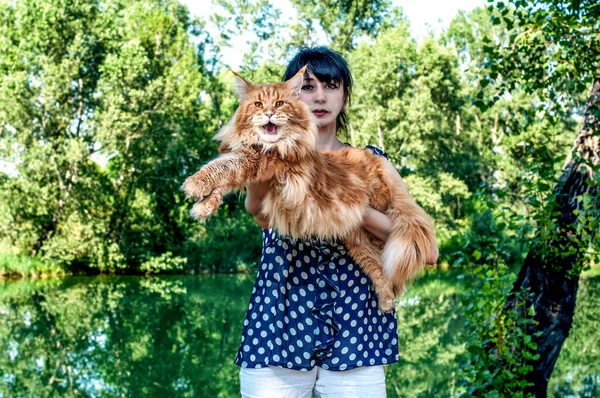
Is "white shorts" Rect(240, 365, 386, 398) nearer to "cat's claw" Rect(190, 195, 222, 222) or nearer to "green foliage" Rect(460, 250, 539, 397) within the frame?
→ "cat's claw" Rect(190, 195, 222, 222)

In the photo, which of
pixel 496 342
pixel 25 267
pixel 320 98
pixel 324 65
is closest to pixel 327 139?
pixel 320 98

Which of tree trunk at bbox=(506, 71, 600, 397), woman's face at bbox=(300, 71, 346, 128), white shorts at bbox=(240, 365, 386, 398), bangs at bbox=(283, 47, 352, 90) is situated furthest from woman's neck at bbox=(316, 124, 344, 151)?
tree trunk at bbox=(506, 71, 600, 397)

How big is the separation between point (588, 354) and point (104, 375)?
5352 millimetres

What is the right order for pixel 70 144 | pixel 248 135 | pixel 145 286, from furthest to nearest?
pixel 70 144 < pixel 145 286 < pixel 248 135

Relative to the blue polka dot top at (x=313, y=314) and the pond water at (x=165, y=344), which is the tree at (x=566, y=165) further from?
the blue polka dot top at (x=313, y=314)

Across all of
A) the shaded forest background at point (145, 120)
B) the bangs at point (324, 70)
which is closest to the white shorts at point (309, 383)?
the bangs at point (324, 70)

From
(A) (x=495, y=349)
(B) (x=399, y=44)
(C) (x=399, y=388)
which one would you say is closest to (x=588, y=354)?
(C) (x=399, y=388)

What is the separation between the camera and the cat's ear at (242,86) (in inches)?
79.7

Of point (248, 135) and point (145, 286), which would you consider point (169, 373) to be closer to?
point (248, 135)

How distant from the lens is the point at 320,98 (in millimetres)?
2197

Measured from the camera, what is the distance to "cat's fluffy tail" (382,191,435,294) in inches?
80.6

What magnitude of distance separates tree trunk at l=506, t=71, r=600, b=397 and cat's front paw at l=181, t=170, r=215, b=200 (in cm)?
255

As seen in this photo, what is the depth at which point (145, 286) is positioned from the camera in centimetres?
1391

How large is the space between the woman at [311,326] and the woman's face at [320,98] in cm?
39
